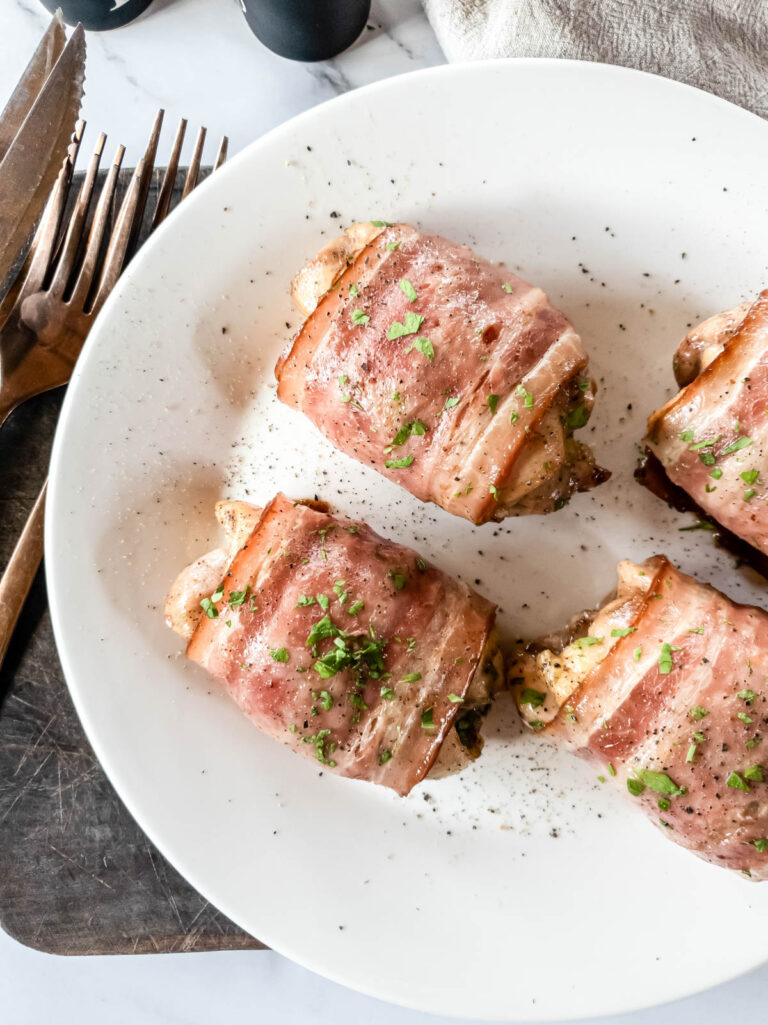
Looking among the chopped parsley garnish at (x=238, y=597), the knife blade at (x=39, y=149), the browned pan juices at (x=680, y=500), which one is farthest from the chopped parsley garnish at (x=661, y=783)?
the knife blade at (x=39, y=149)

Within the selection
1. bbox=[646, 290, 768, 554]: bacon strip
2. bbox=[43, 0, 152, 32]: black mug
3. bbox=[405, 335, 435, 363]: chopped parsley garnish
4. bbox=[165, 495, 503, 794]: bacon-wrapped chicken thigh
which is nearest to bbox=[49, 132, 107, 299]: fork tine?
bbox=[43, 0, 152, 32]: black mug

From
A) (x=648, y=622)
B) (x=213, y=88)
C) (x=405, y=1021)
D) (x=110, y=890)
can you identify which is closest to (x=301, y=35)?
(x=213, y=88)

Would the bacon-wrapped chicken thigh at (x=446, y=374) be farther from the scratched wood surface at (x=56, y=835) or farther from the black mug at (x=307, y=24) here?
the scratched wood surface at (x=56, y=835)

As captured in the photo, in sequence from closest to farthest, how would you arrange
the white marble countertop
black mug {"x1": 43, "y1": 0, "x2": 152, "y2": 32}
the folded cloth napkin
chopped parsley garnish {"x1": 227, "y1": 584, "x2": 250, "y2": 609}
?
chopped parsley garnish {"x1": 227, "y1": 584, "x2": 250, "y2": 609} < the folded cloth napkin < black mug {"x1": 43, "y1": 0, "x2": 152, "y2": 32} < the white marble countertop

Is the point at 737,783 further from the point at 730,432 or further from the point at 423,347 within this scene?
the point at 423,347

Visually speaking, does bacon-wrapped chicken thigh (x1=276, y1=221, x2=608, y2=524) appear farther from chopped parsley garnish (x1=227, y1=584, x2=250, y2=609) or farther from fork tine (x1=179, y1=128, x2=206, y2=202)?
fork tine (x1=179, y1=128, x2=206, y2=202)

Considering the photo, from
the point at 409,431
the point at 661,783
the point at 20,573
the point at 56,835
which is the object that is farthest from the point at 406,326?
the point at 56,835

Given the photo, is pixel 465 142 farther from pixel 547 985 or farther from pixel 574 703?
pixel 547 985
